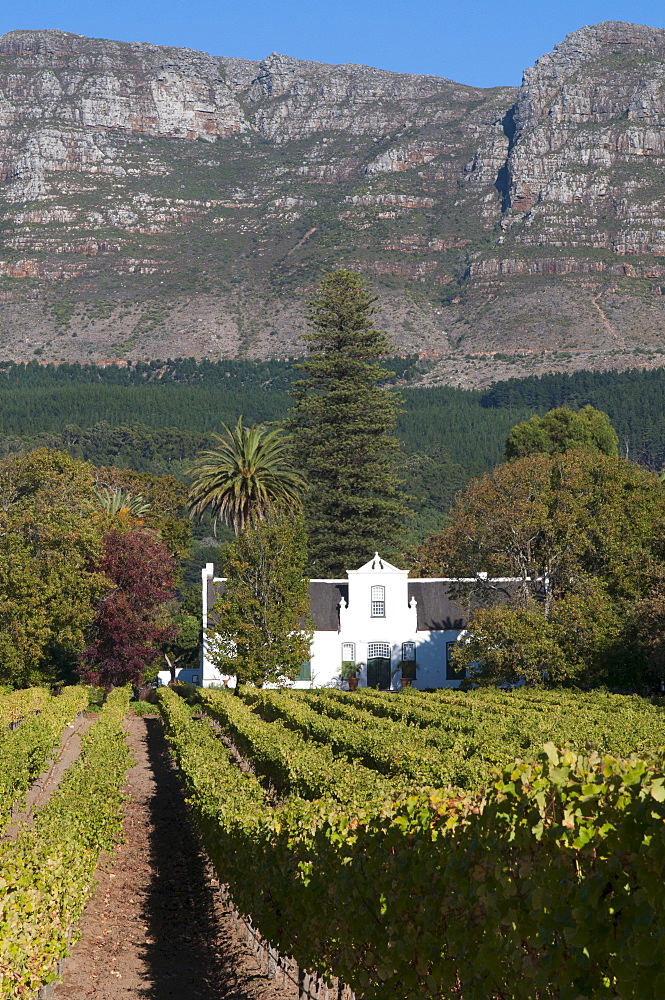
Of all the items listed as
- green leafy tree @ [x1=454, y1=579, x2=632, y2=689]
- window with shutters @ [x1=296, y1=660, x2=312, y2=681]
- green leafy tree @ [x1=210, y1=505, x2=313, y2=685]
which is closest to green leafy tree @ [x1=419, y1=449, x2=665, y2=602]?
green leafy tree @ [x1=454, y1=579, x2=632, y2=689]

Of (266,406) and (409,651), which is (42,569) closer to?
(409,651)

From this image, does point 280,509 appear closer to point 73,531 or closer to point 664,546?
point 73,531

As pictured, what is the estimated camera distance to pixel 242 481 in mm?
→ 60906

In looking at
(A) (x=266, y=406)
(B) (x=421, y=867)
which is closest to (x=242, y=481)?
(B) (x=421, y=867)

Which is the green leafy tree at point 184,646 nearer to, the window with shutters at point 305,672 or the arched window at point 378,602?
the window with shutters at point 305,672

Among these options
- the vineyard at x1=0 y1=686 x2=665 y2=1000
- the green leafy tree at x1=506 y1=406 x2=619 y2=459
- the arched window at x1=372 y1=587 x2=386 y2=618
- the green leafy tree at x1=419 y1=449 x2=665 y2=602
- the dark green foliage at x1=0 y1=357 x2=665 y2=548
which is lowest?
the vineyard at x1=0 y1=686 x2=665 y2=1000

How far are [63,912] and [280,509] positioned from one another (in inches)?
1831

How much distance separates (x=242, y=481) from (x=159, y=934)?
1836 inches

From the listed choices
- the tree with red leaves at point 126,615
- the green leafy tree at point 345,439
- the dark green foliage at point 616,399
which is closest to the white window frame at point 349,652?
the tree with red leaves at point 126,615

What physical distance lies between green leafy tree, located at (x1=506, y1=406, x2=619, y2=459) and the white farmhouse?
17.8 metres

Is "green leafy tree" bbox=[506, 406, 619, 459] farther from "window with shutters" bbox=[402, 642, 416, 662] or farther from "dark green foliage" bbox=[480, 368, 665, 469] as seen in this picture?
"dark green foliage" bbox=[480, 368, 665, 469]

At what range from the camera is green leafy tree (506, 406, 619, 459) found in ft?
229

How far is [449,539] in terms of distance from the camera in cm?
4844

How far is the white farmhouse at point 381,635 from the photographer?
53469 mm
